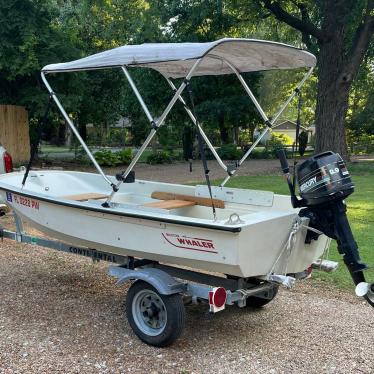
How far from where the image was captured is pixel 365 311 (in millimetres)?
5445

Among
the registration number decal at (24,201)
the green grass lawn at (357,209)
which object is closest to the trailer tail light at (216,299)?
the registration number decal at (24,201)

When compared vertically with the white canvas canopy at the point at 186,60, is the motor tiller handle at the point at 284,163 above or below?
below

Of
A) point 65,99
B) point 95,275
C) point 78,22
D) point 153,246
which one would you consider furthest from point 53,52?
point 153,246

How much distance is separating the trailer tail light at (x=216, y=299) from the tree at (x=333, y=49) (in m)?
13.5

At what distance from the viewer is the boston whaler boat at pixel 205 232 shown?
420 cm

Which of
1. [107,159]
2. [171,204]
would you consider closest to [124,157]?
[107,159]

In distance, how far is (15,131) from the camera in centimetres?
1822

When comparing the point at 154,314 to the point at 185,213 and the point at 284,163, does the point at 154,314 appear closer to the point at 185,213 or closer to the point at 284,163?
the point at 185,213

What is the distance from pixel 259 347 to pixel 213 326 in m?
0.62

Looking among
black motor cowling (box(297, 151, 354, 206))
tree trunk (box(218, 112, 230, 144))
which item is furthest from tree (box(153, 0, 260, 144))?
black motor cowling (box(297, 151, 354, 206))

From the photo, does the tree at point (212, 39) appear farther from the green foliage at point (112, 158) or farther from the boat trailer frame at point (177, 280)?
the boat trailer frame at point (177, 280)

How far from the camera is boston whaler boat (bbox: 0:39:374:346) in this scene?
165 inches

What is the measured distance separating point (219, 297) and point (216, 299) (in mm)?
36

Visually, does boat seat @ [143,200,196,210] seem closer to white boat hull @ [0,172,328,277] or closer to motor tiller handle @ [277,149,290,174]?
white boat hull @ [0,172,328,277]
